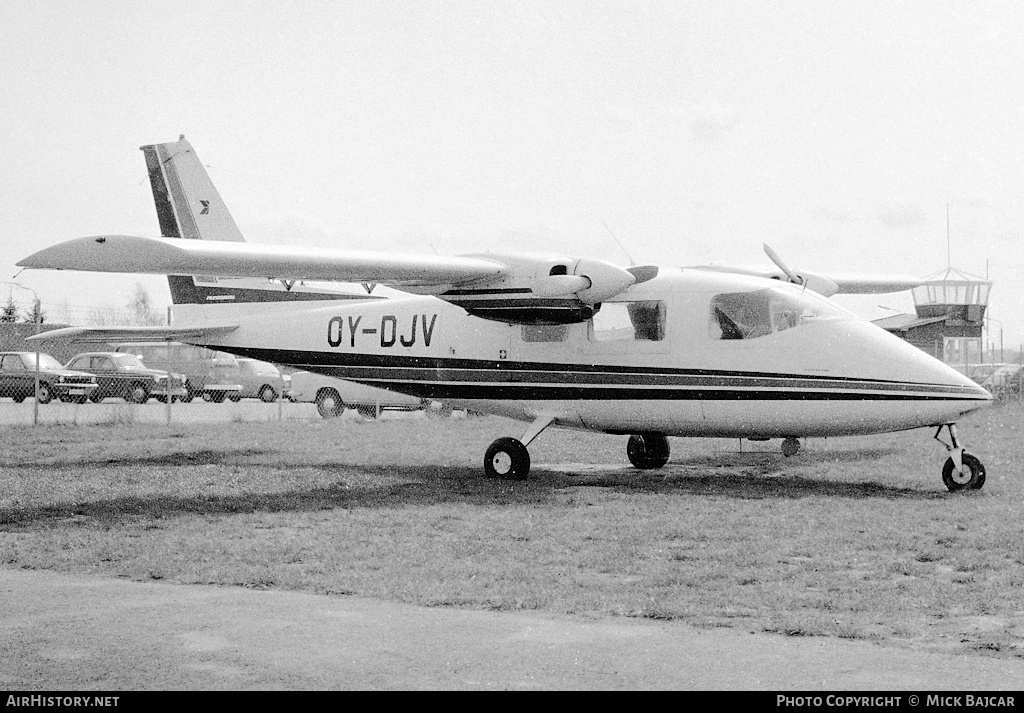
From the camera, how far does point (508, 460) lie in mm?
13867

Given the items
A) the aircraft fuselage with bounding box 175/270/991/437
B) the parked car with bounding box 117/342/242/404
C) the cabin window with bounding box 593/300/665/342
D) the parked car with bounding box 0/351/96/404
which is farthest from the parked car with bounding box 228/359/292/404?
the cabin window with bounding box 593/300/665/342

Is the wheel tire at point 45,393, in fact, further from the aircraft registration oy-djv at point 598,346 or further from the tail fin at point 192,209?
the aircraft registration oy-djv at point 598,346

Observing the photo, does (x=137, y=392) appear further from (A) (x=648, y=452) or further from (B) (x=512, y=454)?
(B) (x=512, y=454)

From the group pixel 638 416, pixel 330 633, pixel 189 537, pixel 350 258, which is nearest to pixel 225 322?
pixel 350 258

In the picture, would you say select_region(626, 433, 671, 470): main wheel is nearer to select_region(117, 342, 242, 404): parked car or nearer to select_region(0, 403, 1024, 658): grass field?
select_region(0, 403, 1024, 658): grass field

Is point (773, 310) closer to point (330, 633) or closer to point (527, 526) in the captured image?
point (527, 526)

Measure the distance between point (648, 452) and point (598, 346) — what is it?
2365 millimetres

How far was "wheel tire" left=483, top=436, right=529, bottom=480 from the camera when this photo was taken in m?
13.8

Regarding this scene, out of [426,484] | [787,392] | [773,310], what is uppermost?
[773,310]

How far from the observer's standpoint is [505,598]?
6797 mm

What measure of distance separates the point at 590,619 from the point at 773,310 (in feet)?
25.3

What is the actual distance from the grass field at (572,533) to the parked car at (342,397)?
1311cm

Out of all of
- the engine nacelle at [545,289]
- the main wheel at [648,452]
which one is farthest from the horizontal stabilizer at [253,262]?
the main wheel at [648,452]

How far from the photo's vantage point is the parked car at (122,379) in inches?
1409
